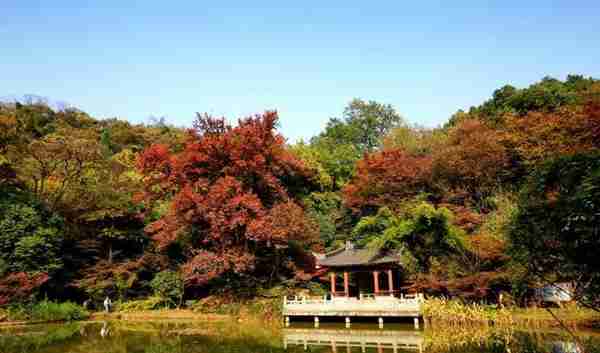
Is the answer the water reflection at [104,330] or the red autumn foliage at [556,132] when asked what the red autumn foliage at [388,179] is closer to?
the red autumn foliage at [556,132]

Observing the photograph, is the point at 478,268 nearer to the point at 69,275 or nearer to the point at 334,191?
the point at 334,191

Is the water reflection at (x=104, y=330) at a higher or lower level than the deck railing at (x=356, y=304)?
lower

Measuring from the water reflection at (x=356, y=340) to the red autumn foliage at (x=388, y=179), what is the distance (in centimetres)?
1153

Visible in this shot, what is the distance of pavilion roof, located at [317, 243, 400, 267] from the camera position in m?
20.7

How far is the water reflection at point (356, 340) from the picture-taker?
47.3 feet

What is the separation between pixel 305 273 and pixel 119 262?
1078 cm

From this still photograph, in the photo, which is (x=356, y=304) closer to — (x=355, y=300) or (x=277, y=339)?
(x=355, y=300)

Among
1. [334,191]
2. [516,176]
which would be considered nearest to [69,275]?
[334,191]

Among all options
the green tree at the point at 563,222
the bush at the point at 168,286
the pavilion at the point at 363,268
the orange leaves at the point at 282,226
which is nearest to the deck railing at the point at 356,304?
the pavilion at the point at 363,268

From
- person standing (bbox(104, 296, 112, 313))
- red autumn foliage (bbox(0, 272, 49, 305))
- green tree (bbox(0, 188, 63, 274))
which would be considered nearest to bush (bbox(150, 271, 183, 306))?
person standing (bbox(104, 296, 112, 313))

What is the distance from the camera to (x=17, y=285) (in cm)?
2119

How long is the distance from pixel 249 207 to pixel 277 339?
275 inches

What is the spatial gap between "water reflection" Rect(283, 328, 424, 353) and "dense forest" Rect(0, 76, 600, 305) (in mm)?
3061

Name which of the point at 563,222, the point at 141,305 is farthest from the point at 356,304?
the point at 563,222
